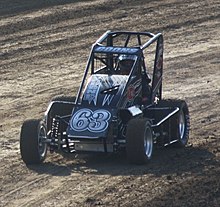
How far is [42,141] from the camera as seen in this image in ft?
48.9

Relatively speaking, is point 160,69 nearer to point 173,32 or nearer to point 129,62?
point 129,62

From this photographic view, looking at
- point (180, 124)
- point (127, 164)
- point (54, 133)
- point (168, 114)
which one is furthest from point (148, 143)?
point (54, 133)

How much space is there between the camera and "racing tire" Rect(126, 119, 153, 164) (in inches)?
566

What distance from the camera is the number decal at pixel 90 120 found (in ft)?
48.2

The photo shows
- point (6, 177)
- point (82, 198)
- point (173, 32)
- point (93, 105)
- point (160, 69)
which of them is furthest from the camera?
point (173, 32)

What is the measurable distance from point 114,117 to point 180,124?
55.8 inches

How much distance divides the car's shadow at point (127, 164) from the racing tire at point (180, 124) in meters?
0.18

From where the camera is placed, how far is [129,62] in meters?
15.8

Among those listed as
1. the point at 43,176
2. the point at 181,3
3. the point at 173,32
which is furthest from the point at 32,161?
the point at 181,3

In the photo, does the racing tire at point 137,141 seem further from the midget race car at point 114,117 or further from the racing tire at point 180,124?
the racing tire at point 180,124

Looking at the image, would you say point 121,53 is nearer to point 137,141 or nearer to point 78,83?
point 137,141

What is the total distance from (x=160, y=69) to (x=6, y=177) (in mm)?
3442

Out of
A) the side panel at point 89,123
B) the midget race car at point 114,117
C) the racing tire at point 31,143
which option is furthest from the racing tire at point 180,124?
the racing tire at point 31,143

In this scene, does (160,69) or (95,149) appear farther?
(160,69)
